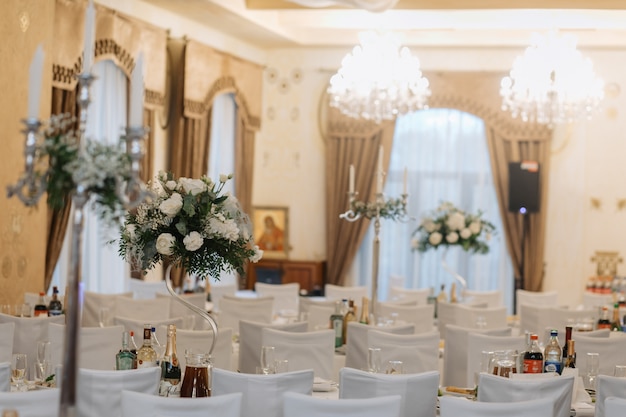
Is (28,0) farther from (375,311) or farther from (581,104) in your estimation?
(581,104)

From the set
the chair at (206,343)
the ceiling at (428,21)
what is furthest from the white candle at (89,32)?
the ceiling at (428,21)

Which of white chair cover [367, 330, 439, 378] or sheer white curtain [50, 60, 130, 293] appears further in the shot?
sheer white curtain [50, 60, 130, 293]

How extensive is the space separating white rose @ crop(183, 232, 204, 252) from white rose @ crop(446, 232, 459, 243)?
626 cm

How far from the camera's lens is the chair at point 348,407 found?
445 cm

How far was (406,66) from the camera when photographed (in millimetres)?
11500

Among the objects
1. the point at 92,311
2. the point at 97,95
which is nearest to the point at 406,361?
the point at 92,311

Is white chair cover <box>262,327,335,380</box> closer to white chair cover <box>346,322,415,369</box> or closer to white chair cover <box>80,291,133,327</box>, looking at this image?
white chair cover <box>346,322,415,369</box>

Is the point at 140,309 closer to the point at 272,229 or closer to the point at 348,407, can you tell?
the point at 348,407

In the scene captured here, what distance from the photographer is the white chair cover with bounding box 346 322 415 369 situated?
306 inches

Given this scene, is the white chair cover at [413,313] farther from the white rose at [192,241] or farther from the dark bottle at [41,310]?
the white rose at [192,241]

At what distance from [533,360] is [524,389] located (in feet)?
3.16

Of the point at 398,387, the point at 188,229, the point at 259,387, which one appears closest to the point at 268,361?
the point at 259,387

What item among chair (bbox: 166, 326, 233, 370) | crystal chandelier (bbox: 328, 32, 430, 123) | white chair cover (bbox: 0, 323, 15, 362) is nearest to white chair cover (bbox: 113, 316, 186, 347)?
chair (bbox: 166, 326, 233, 370)

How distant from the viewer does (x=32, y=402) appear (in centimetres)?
432
